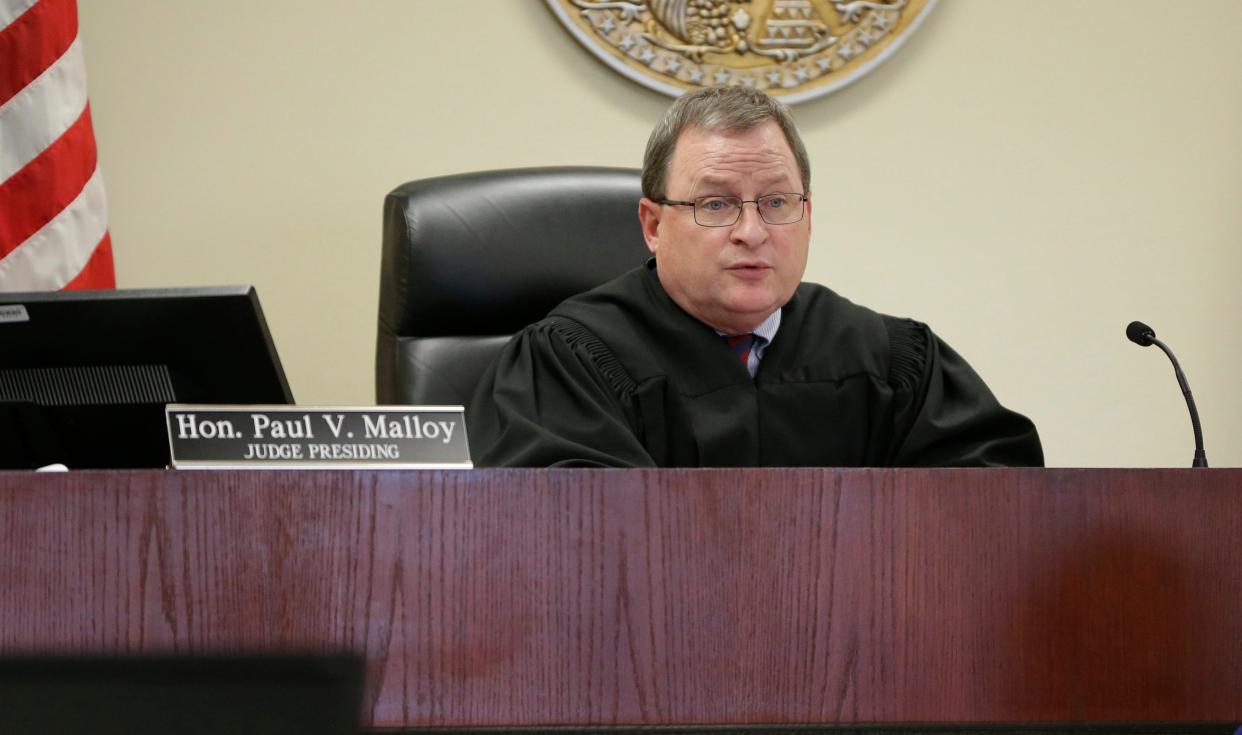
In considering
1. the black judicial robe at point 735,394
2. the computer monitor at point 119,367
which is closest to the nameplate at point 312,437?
the computer monitor at point 119,367

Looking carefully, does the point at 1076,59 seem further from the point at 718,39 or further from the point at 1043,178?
the point at 718,39

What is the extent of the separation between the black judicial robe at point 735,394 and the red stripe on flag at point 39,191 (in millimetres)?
864

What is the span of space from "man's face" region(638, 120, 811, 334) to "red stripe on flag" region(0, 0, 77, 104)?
3.71ft

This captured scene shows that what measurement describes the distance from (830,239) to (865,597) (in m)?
1.88

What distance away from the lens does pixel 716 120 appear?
1.70 metres

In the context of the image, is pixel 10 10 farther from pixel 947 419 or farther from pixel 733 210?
pixel 947 419

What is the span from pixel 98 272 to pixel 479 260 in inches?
28.5

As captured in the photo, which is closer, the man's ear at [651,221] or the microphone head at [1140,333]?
the microphone head at [1140,333]

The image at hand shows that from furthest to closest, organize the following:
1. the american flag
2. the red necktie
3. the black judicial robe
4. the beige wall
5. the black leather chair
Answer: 1. the beige wall
2. the american flag
3. the black leather chair
4. the red necktie
5. the black judicial robe

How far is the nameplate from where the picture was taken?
2.82 ft

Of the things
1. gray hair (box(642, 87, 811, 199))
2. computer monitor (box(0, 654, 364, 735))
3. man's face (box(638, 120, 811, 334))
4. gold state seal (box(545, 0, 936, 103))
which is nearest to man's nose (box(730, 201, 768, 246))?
man's face (box(638, 120, 811, 334))

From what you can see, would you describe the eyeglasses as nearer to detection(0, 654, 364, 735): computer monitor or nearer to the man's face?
the man's face

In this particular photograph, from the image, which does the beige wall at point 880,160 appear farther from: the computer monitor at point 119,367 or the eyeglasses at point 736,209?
the computer monitor at point 119,367

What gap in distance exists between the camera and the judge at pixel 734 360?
5.40ft
